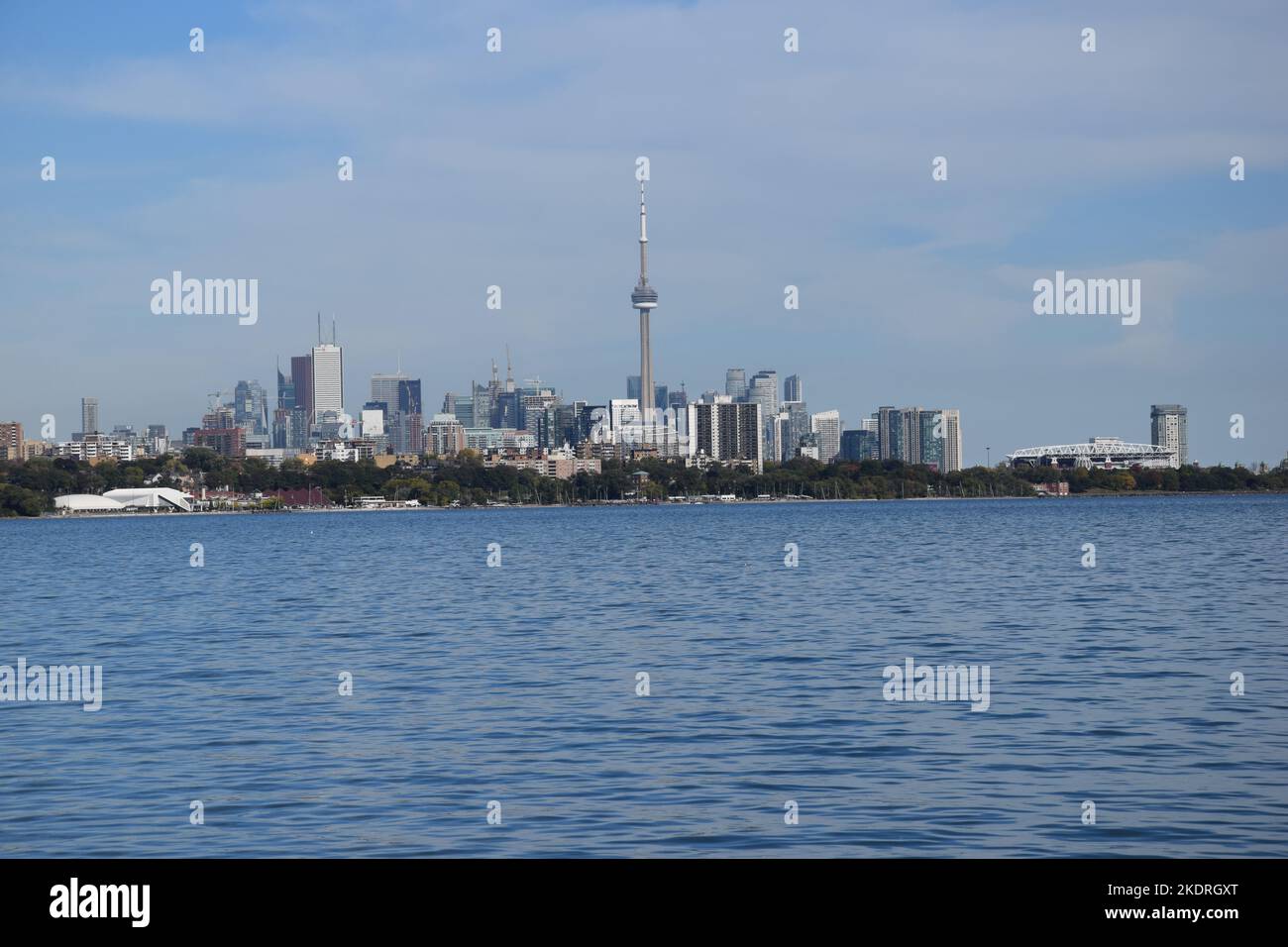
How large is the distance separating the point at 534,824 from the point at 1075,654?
1688cm

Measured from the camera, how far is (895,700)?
22.8m

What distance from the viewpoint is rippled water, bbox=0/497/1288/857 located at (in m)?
14.6

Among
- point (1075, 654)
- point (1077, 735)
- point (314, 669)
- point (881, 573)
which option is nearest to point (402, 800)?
point (1077, 735)

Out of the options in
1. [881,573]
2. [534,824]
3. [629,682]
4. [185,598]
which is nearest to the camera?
[534,824]

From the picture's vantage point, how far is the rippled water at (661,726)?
14.6 m

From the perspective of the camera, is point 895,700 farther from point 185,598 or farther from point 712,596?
point 185,598

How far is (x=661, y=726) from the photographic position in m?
20.9

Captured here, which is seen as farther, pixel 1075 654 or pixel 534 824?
pixel 1075 654
